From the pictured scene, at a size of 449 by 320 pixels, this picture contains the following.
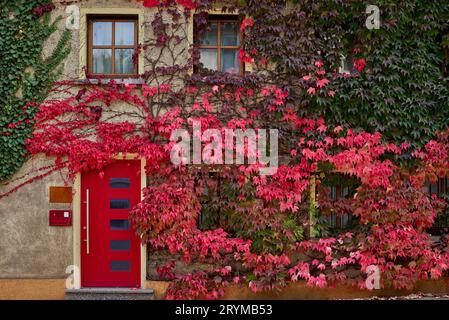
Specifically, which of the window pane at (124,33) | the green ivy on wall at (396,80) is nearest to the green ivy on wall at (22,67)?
the window pane at (124,33)

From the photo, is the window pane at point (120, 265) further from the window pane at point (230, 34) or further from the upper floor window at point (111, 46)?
the window pane at point (230, 34)

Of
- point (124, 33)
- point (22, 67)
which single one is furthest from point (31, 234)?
point (124, 33)

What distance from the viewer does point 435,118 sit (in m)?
8.44

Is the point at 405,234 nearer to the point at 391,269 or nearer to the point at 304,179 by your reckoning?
the point at 391,269

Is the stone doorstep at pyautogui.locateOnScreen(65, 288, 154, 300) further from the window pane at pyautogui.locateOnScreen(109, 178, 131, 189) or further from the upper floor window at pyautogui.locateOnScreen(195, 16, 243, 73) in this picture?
the upper floor window at pyautogui.locateOnScreen(195, 16, 243, 73)

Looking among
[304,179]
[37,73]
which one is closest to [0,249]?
[37,73]

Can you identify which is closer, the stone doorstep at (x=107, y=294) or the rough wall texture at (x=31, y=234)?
the stone doorstep at (x=107, y=294)

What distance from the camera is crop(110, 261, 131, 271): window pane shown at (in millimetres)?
8508

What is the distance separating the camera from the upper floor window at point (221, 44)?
8.72 m

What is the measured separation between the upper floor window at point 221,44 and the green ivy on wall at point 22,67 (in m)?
2.43

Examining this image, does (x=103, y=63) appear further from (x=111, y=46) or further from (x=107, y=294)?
(x=107, y=294)

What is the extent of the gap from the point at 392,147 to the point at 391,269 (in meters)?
2.09

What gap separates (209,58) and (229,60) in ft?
1.20

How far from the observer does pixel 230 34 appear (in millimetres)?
8797
